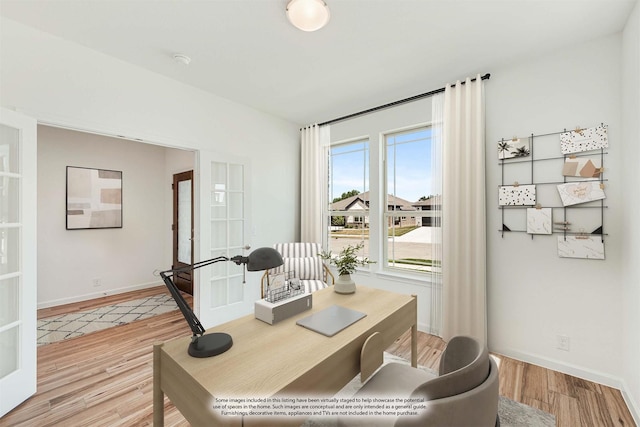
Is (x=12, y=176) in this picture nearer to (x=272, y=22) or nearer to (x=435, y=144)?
(x=272, y=22)

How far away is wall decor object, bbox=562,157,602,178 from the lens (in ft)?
6.86

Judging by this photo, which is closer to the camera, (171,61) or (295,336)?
(295,336)

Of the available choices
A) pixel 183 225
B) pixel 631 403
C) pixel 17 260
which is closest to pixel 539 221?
pixel 631 403

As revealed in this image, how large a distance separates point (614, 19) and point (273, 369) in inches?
124

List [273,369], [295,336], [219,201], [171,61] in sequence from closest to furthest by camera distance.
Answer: [273,369]
[295,336]
[171,61]
[219,201]

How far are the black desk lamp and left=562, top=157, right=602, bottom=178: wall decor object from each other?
8.08ft

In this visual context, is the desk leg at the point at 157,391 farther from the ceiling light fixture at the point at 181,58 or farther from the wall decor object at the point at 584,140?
the wall decor object at the point at 584,140

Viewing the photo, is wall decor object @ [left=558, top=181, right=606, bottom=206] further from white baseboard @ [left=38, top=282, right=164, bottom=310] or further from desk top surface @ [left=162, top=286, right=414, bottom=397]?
white baseboard @ [left=38, top=282, right=164, bottom=310]

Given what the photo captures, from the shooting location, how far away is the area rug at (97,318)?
2951 mm

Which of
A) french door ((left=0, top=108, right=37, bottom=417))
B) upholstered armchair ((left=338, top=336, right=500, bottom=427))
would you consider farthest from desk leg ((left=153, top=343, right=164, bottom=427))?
french door ((left=0, top=108, right=37, bottom=417))

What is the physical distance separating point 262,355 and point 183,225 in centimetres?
405

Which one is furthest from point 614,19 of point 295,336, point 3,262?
point 3,262

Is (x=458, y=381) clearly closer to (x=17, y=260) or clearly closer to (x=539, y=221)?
(x=539, y=221)

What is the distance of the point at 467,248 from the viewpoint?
8.50ft
